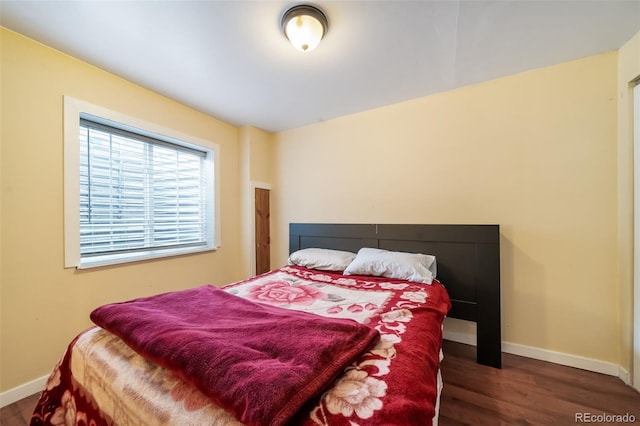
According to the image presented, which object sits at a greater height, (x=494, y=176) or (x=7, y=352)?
(x=494, y=176)

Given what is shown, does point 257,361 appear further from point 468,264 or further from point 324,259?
point 468,264

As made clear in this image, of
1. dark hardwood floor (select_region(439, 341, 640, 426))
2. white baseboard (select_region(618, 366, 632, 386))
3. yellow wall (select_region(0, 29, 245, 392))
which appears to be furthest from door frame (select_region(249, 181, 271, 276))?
white baseboard (select_region(618, 366, 632, 386))

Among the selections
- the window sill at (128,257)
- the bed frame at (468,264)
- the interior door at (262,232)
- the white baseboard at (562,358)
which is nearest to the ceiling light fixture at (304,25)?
the bed frame at (468,264)

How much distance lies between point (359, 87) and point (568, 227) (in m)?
2.04

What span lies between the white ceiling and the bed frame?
1326 mm

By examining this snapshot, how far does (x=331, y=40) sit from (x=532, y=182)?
1.93 metres

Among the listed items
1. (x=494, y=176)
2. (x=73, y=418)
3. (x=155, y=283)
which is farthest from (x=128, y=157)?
(x=494, y=176)

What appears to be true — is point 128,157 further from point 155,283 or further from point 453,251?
point 453,251

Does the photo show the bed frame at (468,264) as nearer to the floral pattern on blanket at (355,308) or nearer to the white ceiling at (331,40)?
the floral pattern on blanket at (355,308)

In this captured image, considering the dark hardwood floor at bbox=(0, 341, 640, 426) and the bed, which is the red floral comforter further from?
the dark hardwood floor at bbox=(0, 341, 640, 426)

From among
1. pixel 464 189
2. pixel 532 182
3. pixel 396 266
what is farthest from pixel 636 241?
pixel 396 266

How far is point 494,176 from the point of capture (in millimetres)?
2084

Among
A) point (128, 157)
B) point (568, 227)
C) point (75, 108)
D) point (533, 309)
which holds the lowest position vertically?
point (533, 309)

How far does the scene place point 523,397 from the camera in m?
1.53
